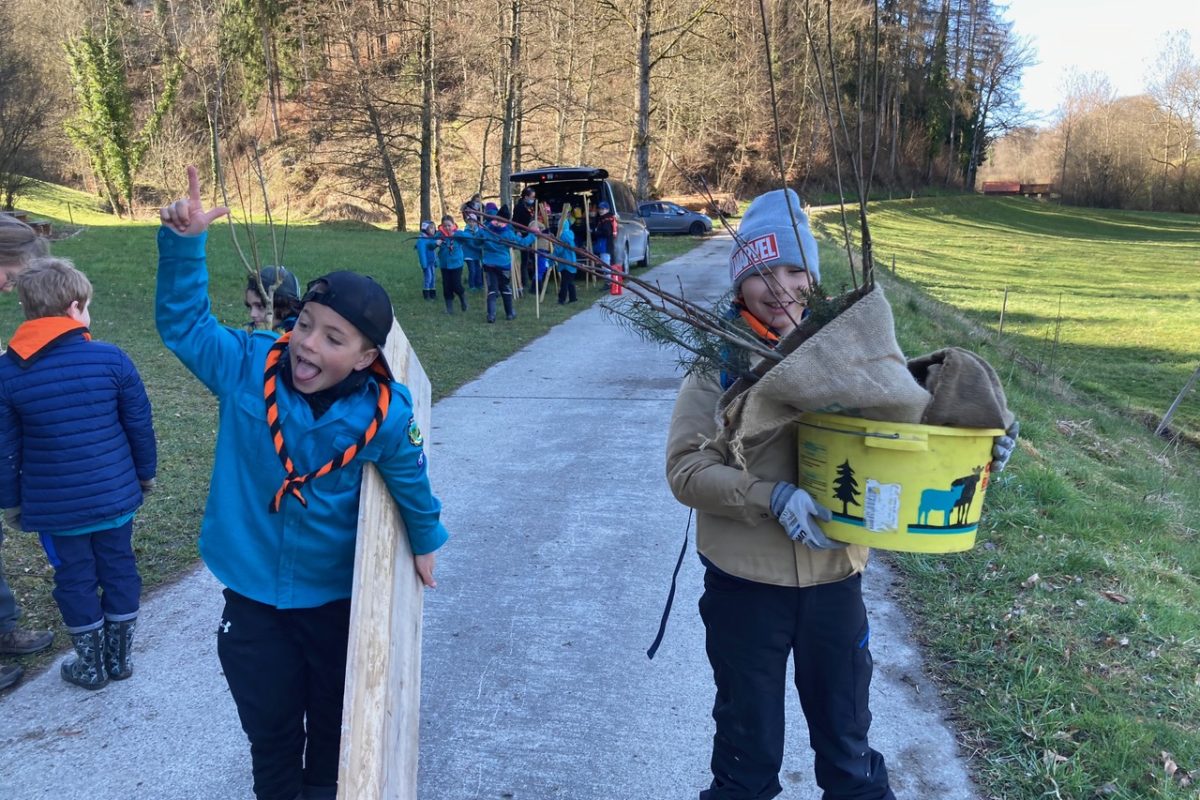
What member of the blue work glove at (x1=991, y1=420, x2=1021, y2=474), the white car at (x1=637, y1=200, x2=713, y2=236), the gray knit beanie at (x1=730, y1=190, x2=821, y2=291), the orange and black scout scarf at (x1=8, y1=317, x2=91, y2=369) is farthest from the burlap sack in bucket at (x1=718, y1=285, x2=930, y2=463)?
the white car at (x1=637, y1=200, x2=713, y2=236)

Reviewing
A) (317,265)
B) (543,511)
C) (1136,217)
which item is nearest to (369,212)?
(317,265)

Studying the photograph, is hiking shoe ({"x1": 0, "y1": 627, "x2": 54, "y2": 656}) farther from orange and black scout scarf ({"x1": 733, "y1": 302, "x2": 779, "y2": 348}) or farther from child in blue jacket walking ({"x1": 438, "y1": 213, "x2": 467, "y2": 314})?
child in blue jacket walking ({"x1": 438, "y1": 213, "x2": 467, "y2": 314})

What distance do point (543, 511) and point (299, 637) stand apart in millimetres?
2789

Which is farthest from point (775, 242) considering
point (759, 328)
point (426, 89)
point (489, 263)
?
point (426, 89)

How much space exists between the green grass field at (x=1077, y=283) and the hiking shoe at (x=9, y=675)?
13.2 m

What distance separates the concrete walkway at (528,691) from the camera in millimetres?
2701

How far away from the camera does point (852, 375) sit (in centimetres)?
170

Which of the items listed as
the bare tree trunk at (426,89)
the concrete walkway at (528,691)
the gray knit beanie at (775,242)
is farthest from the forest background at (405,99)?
the gray knit beanie at (775,242)

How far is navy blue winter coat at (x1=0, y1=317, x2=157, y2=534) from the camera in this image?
2.91 m

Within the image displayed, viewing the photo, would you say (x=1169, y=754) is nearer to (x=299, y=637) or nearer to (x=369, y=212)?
(x=299, y=637)

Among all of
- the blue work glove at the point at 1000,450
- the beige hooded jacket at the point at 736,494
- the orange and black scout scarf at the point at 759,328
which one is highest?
the orange and black scout scarf at the point at 759,328

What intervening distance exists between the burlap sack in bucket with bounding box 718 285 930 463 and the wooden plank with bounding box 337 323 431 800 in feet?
3.19

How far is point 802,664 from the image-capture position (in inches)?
82.7

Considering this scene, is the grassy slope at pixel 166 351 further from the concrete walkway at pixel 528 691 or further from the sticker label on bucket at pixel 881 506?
the sticker label on bucket at pixel 881 506
